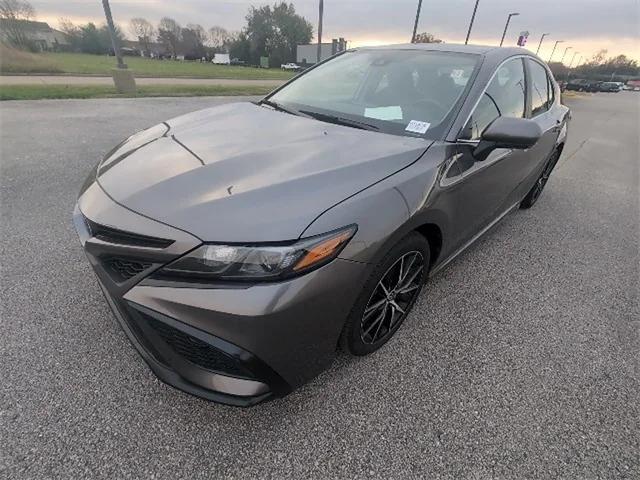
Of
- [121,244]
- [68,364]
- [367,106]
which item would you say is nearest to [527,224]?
[367,106]

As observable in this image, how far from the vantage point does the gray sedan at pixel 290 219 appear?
136cm

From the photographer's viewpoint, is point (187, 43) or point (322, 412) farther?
point (187, 43)

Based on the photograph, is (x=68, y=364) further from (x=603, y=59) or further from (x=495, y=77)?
(x=603, y=59)

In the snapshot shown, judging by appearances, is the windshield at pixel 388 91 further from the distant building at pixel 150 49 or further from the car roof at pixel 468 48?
the distant building at pixel 150 49

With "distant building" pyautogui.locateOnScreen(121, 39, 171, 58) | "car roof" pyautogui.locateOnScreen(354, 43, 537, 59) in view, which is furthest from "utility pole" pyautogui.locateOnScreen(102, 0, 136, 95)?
"distant building" pyautogui.locateOnScreen(121, 39, 171, 58)

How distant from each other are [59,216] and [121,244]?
2.52 meters

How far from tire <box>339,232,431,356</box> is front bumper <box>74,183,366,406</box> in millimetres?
167

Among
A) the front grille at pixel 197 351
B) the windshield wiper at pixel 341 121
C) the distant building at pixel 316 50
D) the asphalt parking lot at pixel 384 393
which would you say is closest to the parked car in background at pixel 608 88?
the distant building at pixel 316 50

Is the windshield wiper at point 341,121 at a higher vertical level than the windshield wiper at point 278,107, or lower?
higher

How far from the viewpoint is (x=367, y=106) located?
246 centimetres

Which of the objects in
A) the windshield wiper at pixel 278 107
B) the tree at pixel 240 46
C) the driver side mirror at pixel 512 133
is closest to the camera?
the driver side mirror at pixel 512 133

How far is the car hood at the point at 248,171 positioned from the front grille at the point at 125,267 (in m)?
0.19

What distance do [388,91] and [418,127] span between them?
0.53 m

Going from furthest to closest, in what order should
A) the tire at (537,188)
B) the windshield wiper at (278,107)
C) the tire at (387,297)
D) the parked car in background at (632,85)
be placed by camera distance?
the parked car in background at (632,85)
the tire at (537,188)
the windshield wiper at (278,107)
the tire at (387,297)
